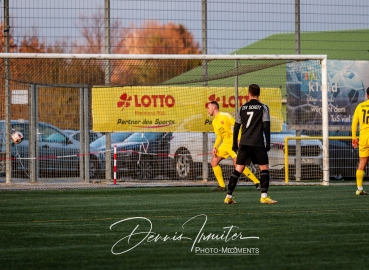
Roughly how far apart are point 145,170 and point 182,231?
40.5 ft

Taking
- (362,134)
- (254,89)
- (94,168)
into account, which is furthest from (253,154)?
(94,168)

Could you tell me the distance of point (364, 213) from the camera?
11.3 meters

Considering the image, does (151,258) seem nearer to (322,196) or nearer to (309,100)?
(322,196)

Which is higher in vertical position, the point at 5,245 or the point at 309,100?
the point at 309,100

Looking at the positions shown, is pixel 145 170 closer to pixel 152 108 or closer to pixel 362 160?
pixel 152 108

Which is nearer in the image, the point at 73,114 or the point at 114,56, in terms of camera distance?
the point at 114,56

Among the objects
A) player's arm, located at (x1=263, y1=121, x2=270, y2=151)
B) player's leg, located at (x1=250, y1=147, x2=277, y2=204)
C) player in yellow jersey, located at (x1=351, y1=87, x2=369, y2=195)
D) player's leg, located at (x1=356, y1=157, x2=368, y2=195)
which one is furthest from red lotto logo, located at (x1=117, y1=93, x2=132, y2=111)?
player's arm, located at (x1=263, y1=121, x2=270, y2=151)

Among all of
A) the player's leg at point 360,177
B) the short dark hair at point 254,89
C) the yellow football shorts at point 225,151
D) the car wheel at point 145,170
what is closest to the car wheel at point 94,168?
the car wheel at point 145,170

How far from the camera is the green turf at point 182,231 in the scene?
6.99 metres

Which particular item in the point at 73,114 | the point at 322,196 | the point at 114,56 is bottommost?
the point at 322,196

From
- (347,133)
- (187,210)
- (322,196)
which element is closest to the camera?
(187,210)

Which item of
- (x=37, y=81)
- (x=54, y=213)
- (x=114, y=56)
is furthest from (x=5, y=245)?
(x=37, y=81)

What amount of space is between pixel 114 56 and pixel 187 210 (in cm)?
719

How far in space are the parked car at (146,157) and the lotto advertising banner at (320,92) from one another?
3409 mm
